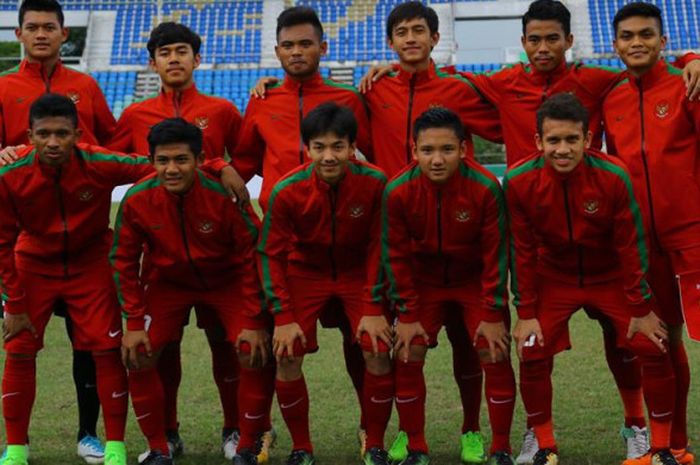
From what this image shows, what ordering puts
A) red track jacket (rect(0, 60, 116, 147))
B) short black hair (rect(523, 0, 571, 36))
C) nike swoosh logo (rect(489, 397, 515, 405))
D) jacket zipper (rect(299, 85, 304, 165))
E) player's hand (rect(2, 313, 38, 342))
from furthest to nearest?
red track jacket (rect(0, 60, 116, 147)) → jacket zipper (rect(299, 85, 304, 165)) → short black hair (rect(523, 0, 571, 36)) → player's hand (rect(2, 313, 38, 342)) → nike swoosh logo (rect(489, 397, 515, 405))

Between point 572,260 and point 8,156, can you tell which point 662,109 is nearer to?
point 572,260

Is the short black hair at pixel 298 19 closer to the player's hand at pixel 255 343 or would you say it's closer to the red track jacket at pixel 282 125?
the red track jacket at pixel 282 125

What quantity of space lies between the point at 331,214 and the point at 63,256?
134 centimetres

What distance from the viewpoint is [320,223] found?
4.89 m

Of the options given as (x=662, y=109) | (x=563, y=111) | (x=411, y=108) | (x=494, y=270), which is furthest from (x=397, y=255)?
(x=662, y=109)

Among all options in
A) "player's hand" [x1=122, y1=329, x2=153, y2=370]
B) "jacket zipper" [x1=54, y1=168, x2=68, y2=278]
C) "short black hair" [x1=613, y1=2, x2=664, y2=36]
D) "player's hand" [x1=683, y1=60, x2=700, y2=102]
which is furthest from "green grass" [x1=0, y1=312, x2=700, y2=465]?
"short black hair" [x1=613, y1=2, x2=664, y2=36]

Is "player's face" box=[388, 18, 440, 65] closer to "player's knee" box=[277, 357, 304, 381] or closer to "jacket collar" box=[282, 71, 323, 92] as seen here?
"jacket collar" box=[282, 71, 323, 92]

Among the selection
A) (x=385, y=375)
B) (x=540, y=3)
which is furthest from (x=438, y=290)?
(x=540, y=3)

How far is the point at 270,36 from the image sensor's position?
27.0 metres

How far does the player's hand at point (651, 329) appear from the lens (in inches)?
181

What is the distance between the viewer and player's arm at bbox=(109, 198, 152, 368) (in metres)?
4.88

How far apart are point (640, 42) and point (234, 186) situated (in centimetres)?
203

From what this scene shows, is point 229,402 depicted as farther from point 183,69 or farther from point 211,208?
point 183,69

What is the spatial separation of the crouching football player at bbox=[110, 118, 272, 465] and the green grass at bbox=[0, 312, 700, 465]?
0.46 meters
